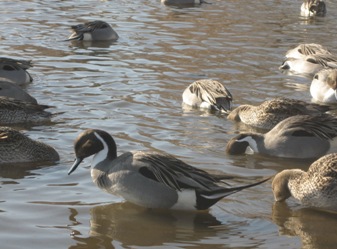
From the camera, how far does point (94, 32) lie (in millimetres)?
18328

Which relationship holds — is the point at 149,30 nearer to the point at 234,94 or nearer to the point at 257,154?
the point at 234,94

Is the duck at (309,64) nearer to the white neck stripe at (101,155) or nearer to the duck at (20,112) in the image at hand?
the duck at (20,112)

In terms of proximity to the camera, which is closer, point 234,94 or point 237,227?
point 237,227

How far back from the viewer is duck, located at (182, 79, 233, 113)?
12.8 meters

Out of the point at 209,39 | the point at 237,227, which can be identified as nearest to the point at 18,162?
the point at 237,227

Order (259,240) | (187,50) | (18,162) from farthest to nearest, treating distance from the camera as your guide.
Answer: (187,50), (18,162), (259,240)

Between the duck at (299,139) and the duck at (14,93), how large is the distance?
333 centimetres

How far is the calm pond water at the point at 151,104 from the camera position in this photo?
8.16 metres

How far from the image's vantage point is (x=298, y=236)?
8078 mm

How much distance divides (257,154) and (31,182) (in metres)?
2.84

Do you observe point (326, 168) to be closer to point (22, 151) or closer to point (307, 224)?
point (307, 224)

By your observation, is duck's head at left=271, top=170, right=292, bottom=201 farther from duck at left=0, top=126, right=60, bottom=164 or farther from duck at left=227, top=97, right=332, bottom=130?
duck at left=227, top=97, right=332, bottom=130

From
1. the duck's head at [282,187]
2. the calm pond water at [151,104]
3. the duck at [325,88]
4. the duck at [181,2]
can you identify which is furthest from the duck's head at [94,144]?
the duck at [181,2]

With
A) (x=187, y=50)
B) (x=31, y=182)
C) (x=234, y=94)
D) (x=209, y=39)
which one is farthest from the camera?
(x=209, y=39)
